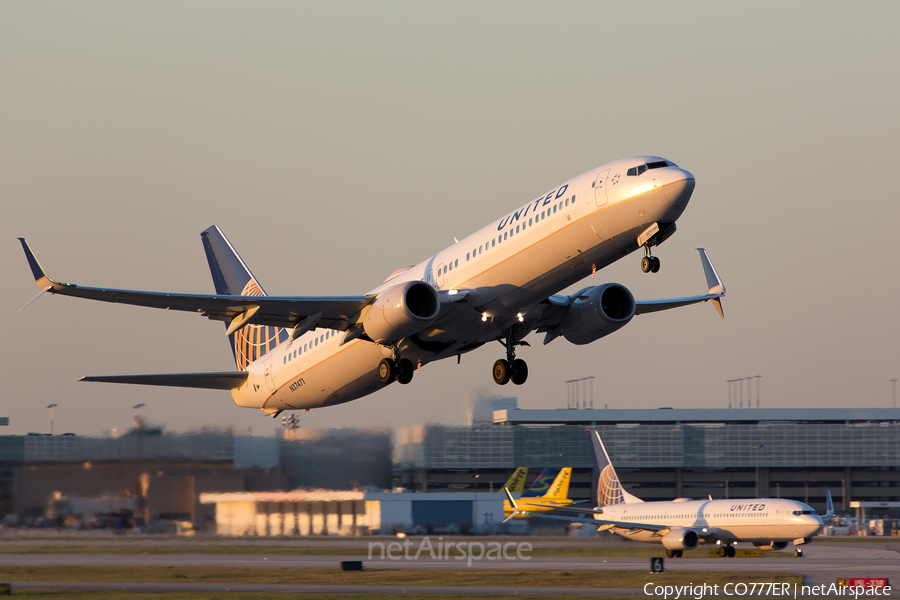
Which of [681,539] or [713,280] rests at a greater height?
[713,280]

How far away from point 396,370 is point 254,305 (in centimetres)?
480

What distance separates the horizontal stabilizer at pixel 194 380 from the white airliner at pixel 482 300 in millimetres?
93

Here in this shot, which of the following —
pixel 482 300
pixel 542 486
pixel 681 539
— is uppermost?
pixel 482 300

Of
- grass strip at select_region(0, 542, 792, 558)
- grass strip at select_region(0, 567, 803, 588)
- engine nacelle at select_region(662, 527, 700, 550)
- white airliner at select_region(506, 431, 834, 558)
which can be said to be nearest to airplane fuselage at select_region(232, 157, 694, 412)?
grass strip at select_region(0, 567, 803, 588)

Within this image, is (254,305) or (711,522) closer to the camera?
(254,305)

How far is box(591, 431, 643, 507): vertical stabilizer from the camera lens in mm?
51812

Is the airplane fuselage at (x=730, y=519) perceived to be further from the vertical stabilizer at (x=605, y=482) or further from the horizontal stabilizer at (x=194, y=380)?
the horizontal stabilizer at (x=194, y=380)

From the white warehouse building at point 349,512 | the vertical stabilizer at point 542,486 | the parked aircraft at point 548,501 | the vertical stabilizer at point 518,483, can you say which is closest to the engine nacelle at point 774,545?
the parked aircraft at point 548,501

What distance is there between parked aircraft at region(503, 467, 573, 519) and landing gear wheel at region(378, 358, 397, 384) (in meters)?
21.0

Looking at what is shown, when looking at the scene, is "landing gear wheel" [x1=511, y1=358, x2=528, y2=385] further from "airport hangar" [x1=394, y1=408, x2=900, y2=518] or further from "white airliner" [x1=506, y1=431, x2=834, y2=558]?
"airport hangar" [x1=394, y1=408, x2=900, y2=518]

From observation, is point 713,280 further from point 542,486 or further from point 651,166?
point 542,486

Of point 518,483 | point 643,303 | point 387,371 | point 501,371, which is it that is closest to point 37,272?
point 387,371

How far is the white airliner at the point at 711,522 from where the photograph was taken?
1858 inches

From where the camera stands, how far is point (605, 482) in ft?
174
